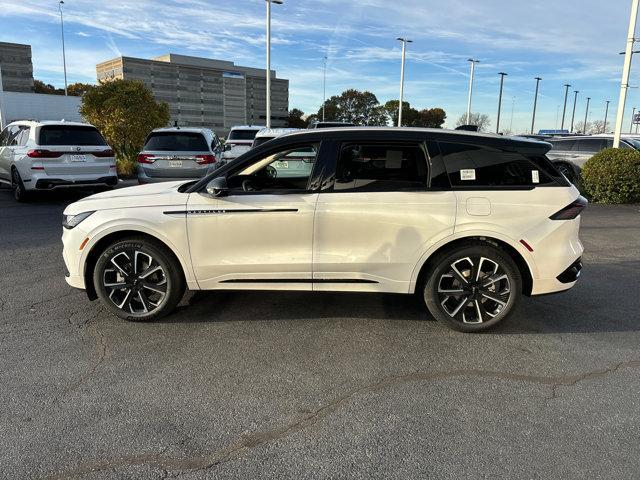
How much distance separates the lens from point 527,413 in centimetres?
315

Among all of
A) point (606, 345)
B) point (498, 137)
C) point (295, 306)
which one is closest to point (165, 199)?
point (295, 306)

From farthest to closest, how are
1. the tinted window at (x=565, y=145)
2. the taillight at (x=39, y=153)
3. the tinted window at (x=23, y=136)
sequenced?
the tinted window at (x=565, y=145) < the tinted window at (x=23, y=136) < the taillight at (x=39, y=153)

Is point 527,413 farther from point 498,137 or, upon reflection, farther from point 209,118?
point 209,118

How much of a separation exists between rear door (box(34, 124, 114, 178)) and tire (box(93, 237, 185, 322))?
7478 millimetres

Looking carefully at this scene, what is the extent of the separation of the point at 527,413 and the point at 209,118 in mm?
108059

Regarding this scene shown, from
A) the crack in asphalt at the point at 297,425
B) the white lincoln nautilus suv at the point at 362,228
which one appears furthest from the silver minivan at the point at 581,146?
the crack in asphalt at the point at 297,425

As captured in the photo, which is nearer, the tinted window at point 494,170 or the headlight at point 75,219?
the tinted window at point 494,170

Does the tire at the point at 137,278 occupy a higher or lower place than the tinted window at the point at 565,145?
lower

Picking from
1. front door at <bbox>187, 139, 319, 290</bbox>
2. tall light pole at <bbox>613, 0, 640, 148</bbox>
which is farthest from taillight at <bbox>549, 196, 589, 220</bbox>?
tall light pole at <bbox>613, 0, 640, 148</bbox>

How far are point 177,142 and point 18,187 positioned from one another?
3801 millimetres

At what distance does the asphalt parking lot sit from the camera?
2682 millimetres

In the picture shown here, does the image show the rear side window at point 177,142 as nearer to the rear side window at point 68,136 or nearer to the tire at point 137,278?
the rear side window at point 68,136

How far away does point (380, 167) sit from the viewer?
4.32 meters

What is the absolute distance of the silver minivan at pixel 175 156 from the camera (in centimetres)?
1066
